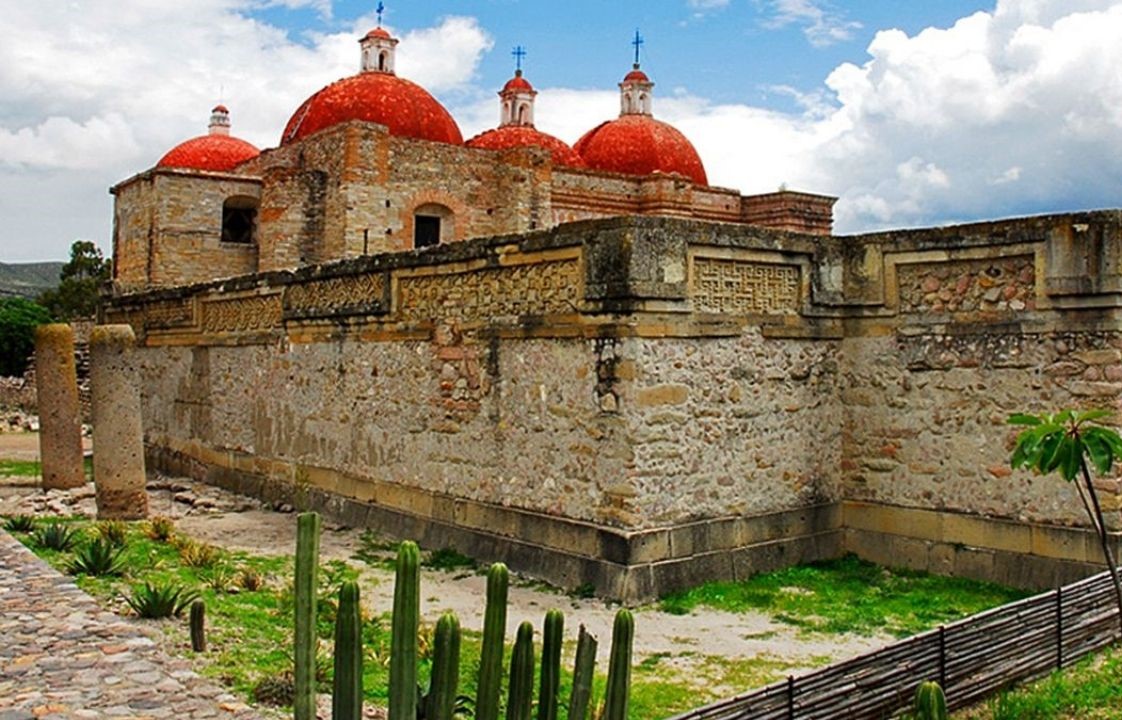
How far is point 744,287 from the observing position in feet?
30.5

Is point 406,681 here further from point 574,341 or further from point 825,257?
point 825,257

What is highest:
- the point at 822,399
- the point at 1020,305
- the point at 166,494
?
the point at 1020,305

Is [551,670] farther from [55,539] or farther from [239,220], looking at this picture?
[239,220]

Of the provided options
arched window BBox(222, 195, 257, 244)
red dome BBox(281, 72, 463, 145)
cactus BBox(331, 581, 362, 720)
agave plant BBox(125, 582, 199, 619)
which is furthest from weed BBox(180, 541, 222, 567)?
red dome BBox(281, 72, 463, 145)

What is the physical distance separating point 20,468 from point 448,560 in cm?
1065

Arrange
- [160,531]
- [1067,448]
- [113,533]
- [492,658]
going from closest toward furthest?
A: [492,658], [1067,448], [113,533], [160,531]

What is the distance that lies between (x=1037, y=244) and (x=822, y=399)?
2357mm

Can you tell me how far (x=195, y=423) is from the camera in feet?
53.9

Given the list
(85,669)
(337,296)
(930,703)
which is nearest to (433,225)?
(337,296)

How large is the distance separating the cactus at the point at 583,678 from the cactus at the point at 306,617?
4.13 ft

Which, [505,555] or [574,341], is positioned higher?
[574,341]

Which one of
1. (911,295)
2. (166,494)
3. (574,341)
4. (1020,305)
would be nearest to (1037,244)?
(1020,305)

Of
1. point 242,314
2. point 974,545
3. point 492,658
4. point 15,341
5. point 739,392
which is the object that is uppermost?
point 15,341

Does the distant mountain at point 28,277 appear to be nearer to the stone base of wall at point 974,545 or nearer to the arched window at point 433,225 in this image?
the arched window at point 433,225
